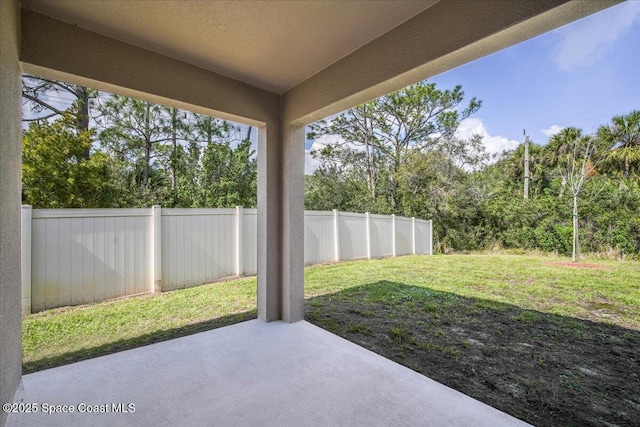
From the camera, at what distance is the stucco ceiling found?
1564 mm

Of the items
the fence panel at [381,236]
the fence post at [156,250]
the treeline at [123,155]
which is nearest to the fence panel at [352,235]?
the fence panel at [381,236]

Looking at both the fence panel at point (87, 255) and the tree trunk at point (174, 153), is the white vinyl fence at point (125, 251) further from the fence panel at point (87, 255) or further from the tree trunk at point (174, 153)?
the tree trunk at point (174, 153)

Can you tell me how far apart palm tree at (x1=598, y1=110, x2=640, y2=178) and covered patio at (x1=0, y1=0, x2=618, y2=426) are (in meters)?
2.15

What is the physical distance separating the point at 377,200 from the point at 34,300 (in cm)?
603

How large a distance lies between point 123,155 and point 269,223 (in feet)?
9.29

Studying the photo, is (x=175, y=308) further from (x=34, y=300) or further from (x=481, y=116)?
(x=481, y=116)

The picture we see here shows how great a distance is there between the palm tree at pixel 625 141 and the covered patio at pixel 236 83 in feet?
7.04

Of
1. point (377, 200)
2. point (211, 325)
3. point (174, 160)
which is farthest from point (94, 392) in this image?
point (377, 200)

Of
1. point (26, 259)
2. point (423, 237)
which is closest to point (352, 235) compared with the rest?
point (423, 237)

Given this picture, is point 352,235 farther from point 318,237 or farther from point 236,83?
point 236,83

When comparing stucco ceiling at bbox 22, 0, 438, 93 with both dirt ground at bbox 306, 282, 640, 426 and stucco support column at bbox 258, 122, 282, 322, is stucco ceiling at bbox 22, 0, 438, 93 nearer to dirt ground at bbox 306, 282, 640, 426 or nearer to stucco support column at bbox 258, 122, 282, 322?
stucco support column at bbox 258, 122, 282, 322

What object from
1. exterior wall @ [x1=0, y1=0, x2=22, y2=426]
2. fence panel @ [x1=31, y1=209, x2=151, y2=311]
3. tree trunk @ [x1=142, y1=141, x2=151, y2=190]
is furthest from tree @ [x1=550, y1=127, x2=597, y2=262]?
tree trunk @ [x1=142, y1=141, x2=151, y2=190]

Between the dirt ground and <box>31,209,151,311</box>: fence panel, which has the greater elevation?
<box>31,209,151,311</box>: fence panel

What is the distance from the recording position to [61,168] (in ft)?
10.7
